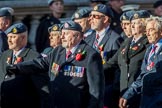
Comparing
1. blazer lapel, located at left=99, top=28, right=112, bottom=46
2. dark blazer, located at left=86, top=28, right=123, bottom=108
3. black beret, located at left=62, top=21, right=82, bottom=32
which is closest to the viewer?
black beret, located at left=62, top=21, right=82, bottom=32

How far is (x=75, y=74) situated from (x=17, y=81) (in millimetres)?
951

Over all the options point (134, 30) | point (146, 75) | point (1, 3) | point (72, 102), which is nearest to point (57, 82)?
point (72, 102)

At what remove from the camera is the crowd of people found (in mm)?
9770

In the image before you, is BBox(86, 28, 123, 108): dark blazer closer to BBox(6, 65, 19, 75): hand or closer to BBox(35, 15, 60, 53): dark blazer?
BBox(6, 65, 19, 75): hand

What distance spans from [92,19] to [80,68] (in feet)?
6.65

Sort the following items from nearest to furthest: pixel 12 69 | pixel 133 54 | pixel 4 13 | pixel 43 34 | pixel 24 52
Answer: pixel 12 69, pixel 24 52, pixel 133 54, pixel 4 13, pixel 43 34

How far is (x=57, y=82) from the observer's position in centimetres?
995

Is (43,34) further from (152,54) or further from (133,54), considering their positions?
(152,54)

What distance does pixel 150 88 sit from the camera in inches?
373

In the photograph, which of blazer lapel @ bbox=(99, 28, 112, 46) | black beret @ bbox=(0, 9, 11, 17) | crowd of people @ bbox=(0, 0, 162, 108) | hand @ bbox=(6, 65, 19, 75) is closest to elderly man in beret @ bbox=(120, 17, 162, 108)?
crowd of people @ bbox=(0, 0, 162, 108)

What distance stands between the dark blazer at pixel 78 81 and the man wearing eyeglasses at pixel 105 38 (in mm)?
1556

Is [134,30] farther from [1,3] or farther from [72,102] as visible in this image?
[1,3]

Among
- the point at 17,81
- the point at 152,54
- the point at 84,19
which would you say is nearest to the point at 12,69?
the point at 17,81

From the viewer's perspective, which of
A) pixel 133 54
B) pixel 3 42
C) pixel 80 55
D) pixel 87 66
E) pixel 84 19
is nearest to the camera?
pixel 87 66
